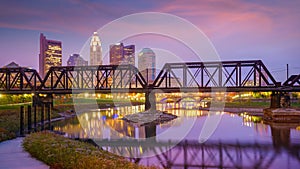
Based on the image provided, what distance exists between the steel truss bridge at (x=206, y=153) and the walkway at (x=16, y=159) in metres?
8.38

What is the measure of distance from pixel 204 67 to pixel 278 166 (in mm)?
43232

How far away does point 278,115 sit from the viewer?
6212cm

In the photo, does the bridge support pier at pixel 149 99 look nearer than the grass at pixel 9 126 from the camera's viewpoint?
No

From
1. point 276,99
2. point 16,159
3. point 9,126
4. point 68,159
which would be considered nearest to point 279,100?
point 276,99

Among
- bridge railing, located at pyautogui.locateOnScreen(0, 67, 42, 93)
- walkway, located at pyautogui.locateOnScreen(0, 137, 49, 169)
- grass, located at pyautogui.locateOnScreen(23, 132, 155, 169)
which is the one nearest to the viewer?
grass, located at pyautogui.locateOnScreen(23, 132, 155, 169)

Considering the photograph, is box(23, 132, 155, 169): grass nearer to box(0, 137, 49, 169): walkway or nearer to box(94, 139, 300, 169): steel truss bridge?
box(0, 137, 49, 169): walkway

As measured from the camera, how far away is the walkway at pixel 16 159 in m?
16.8

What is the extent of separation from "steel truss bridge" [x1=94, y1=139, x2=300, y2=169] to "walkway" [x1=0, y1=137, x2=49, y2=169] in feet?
→ 27.5

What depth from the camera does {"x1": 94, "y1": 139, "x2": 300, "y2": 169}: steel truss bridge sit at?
25.3 metres

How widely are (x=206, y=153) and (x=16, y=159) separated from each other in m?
17.3

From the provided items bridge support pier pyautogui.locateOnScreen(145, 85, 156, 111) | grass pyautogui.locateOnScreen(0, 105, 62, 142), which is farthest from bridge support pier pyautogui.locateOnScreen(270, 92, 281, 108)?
grass pyautogui.locateOnScreen(0, 105, 62, 142)

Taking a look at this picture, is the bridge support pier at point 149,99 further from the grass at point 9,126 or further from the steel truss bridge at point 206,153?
the steel truss bridge at point 206,153

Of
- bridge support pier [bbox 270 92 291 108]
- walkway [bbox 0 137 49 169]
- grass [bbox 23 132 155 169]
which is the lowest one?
walkway [bbox 0 137 49 169]

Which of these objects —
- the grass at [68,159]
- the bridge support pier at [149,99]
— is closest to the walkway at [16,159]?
the grass at [68,159]
